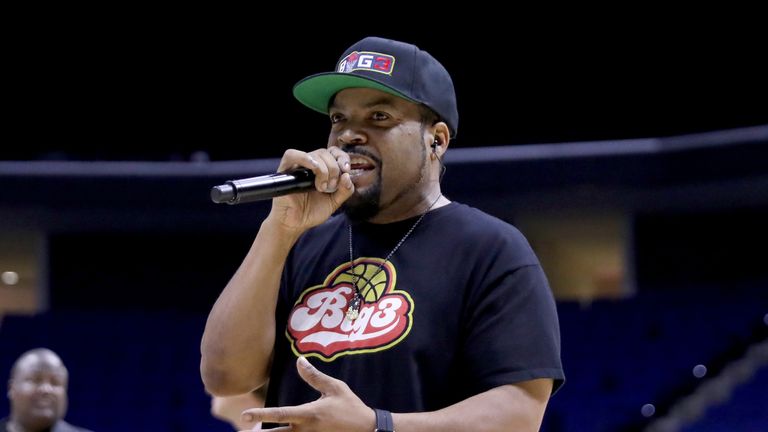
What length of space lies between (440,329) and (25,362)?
3479mm

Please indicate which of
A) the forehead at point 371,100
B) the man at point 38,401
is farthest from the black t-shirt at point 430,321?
the man at point 38,401

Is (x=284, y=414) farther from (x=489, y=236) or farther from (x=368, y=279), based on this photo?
(x=489, y=236)

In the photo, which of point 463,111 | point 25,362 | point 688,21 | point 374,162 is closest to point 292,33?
point 463,111

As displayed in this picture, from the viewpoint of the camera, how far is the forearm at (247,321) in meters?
1.87

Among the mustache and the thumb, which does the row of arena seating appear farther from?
the thumb

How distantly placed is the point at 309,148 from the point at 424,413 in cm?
956

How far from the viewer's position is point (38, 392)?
450 centimetres

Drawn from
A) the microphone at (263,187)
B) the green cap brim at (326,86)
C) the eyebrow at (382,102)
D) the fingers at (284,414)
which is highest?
the green cap brim at (326,86)

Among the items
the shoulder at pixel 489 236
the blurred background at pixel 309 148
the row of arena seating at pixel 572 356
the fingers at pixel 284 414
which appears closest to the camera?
the fingers at pixel 284 414

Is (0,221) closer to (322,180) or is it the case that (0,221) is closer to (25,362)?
(25,362)

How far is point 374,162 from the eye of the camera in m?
1.88

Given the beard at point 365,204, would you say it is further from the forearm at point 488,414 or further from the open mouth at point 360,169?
the forearm at point 488,414

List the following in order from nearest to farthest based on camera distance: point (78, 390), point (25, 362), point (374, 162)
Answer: point (374, 162), point (25, 362), point (78, 390)

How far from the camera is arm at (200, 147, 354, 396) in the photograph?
1.87 metres
